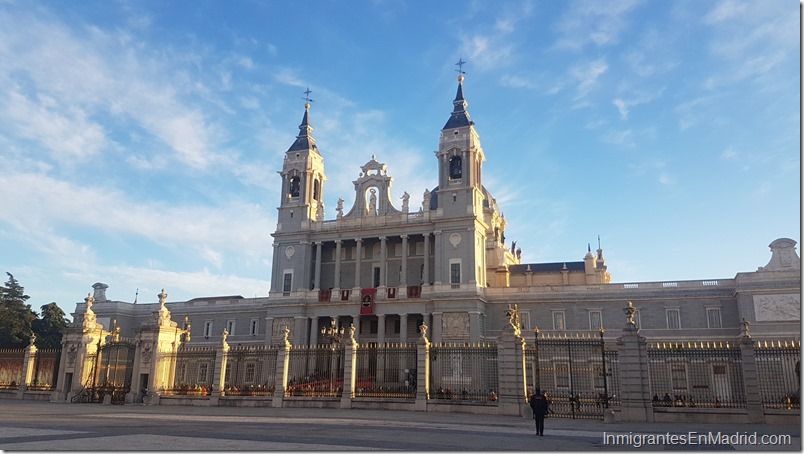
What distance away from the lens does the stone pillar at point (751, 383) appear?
2105 centimetres

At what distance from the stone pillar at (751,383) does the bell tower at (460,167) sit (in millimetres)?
31728

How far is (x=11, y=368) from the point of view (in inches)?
1384

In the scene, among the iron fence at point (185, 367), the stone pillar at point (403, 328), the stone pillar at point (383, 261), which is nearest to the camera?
the iron fence at point (185, 367)

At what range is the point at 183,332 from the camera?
32500 mm

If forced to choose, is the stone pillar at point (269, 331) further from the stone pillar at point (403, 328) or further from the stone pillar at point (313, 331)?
the stone pillar at point (403, 328)

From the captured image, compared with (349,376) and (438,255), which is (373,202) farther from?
(349,376)

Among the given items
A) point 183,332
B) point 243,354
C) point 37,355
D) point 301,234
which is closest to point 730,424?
point 243,354

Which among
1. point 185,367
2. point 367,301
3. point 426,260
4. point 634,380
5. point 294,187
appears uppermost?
point 294,187

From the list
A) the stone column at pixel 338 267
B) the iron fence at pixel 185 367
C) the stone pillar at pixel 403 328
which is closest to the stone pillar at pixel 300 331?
the stone column at pixel 338 267

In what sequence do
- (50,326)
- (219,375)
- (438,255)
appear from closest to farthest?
1. (219,375)
2. (438,255)
3. (50,326)

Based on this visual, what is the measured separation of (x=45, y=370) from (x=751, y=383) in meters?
33.4

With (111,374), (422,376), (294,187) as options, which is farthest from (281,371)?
(294,187)

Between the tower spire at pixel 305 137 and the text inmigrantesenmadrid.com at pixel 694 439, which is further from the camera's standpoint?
the tower spire at pixel 305 137

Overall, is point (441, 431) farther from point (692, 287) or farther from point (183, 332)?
point (692, 287)
